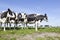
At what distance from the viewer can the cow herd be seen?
58125 mm

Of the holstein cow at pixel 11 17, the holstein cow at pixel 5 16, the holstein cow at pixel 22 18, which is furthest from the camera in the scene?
the holstein cow at pixel 22 18

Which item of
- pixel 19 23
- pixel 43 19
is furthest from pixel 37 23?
pixel 19 23

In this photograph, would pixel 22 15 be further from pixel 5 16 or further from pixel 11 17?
pixel 5 16

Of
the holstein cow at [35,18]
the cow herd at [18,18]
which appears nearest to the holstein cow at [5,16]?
the cow herd at [18,18]

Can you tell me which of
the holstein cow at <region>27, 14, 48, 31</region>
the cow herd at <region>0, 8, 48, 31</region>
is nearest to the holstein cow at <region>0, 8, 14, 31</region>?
the cow herd at <region>0, 8, 48, 31</region>

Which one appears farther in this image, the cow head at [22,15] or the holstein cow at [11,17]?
the cow head at [22,15]

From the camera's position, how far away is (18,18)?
62156mm

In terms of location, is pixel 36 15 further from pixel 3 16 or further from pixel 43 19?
pixel 3 16

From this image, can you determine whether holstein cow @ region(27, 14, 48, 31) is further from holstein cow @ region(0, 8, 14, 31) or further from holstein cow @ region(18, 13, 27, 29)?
holstein cow @ region(0, 8, 14, 31)

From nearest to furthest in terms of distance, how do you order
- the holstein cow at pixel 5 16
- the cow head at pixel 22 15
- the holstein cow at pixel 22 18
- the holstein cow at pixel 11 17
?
the holstein cow at pixel 5 16 → the holstein cow at pixel 11 17 → the holstein cow at pixel 22 18 → the cow head at pixel 22 15

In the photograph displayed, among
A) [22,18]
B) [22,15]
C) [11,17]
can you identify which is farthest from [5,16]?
[22,15]

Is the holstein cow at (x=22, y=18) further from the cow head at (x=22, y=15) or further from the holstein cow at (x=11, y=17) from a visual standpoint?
the holstein cow at (x=11, y=17)

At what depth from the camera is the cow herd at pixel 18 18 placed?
58.1 metres

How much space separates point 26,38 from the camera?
96.6 ft
